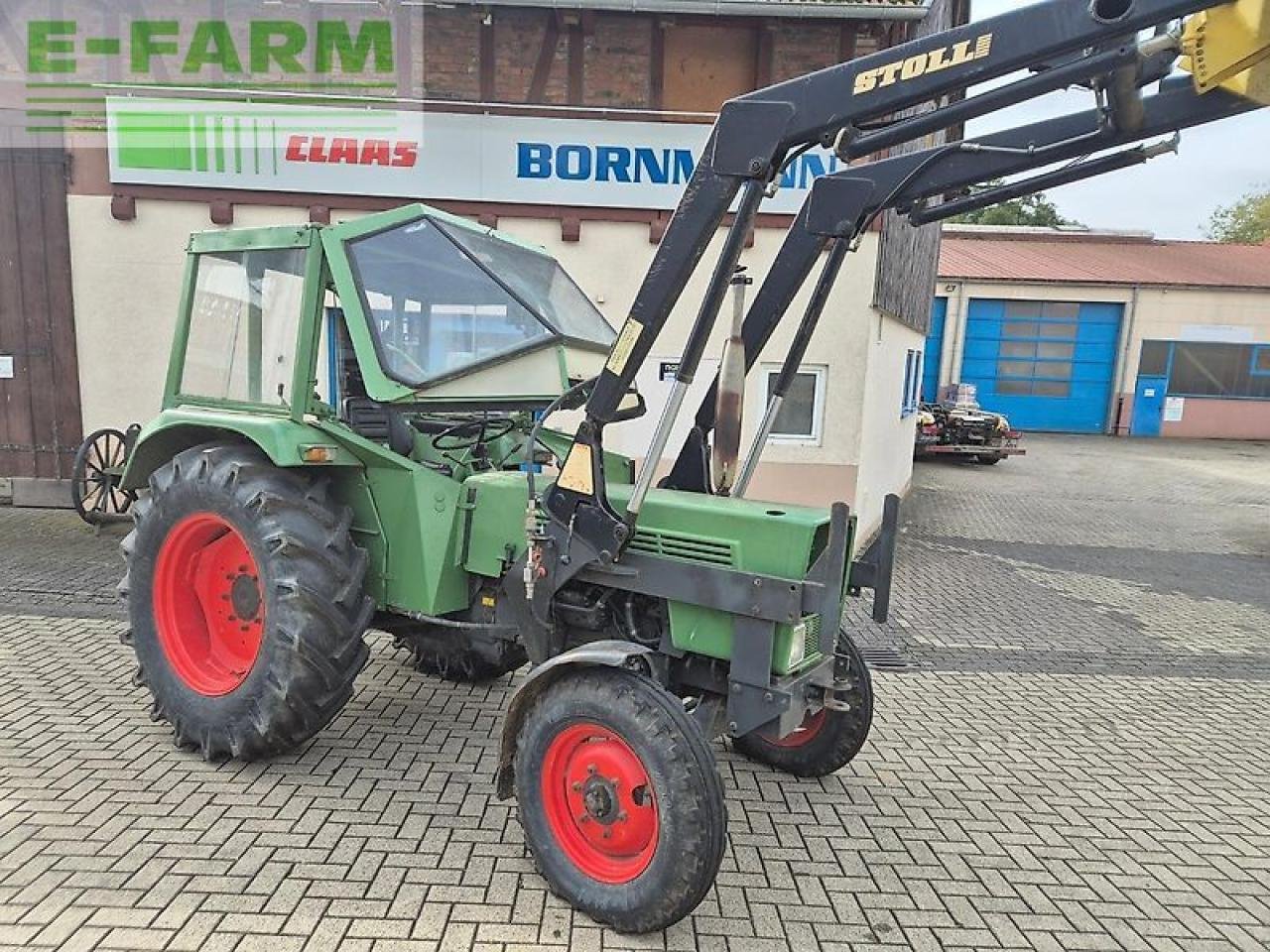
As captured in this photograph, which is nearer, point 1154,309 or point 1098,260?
point 1154,309

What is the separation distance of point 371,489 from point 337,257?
0.96 metres

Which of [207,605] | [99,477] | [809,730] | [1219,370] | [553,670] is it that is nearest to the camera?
[553,670]

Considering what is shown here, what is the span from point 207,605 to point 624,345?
7.96ft

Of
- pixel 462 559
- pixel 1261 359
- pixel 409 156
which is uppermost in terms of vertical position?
pixel 409 156

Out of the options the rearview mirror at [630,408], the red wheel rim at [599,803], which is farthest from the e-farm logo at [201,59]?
the red wheel rim at [599,803]

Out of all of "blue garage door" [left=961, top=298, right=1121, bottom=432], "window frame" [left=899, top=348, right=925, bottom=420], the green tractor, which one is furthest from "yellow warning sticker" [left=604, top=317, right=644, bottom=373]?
"blue garage door" [left=961, top=298, right=1121, bottom=432]

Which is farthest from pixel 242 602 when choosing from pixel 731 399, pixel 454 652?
pixel 731 399

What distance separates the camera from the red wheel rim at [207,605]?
3602 millimetres

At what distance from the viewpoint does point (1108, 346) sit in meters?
22.6

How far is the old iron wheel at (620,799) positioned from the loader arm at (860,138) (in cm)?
53

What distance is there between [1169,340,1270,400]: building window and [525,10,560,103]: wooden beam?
2113 centimetres

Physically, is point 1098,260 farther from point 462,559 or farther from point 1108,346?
point 462,559

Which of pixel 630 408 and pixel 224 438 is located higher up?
pixel 630 408
